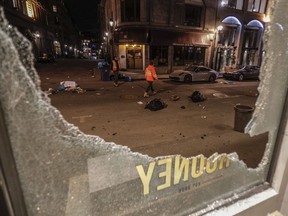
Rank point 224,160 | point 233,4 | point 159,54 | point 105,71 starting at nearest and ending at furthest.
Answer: point 224,160 → point 105,71 → point 159,54 → point 233,4

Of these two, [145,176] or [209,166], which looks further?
[209,166]

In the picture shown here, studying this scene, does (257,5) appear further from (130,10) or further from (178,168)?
(178,168)

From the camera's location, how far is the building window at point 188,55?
2092 centimetres

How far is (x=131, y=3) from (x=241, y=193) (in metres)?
20.8

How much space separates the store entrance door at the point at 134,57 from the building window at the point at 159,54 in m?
1.34

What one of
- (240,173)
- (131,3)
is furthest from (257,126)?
(131,3)

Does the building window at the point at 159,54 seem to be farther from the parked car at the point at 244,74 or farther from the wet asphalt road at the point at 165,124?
the wet asphalt road at the point at 165,124

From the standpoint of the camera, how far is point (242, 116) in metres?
5.13

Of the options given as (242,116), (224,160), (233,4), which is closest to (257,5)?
(233,4)

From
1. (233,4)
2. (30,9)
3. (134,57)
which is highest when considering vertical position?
(30,9)

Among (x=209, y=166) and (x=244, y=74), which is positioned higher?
(x=209, y=166)

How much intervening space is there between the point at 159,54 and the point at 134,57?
2.73m

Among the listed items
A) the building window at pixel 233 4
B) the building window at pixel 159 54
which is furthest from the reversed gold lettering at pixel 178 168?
the building window at pixel 233 4

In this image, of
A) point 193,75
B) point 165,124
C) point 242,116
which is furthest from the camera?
point 193,75
